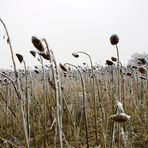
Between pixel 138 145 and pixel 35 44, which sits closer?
pixel 35 44

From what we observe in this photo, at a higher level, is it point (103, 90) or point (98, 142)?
point (103, 90)

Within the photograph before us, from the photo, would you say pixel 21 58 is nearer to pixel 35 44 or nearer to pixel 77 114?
pixel 35 44

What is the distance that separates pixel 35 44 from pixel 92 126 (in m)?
1.76

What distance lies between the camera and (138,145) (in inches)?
98.3

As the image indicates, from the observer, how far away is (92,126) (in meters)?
2.89

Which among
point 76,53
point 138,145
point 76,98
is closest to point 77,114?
point 76,98

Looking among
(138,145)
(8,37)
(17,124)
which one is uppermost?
(8,37)

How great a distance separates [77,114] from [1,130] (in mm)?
780

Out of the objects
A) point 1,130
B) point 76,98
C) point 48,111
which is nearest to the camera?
point 1,130

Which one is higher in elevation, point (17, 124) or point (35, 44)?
point (35, 44)

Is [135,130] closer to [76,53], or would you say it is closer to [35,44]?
[76,53]

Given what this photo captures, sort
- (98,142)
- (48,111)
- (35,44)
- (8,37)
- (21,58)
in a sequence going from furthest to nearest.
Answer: (48,111) → (98,142) → (21,58) → (8,37) → (35,44)

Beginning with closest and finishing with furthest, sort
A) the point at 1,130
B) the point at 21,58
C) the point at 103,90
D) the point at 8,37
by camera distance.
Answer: the point at 8,37
the point at 21,58
the point at 1,130
the point at 103,90

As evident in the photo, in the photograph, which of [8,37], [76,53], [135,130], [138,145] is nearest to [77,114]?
[135,130]
